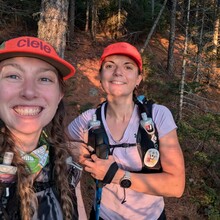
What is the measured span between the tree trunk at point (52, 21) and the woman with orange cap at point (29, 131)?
4.72m

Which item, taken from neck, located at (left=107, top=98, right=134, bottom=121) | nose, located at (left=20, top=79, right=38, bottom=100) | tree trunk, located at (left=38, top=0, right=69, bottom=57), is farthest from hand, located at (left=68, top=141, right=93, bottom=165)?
tree trunk, located at (left=38, top=0, right=69, bottom=57)

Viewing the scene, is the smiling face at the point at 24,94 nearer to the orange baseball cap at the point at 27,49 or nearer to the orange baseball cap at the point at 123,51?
the orange baseball cap at the point at 27,49

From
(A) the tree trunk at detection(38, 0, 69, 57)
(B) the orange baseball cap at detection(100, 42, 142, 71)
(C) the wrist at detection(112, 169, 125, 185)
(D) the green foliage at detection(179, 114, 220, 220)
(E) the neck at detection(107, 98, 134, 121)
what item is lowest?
(D) the green foliage at detection(179, 114, 220, 220)

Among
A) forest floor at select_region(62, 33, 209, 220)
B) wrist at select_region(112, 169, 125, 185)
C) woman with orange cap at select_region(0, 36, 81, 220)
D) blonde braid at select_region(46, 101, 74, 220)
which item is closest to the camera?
woman with orange cap at select_region(0, 36, 81, 220)

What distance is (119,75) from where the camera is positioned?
2.96 metres

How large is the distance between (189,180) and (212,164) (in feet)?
2.43

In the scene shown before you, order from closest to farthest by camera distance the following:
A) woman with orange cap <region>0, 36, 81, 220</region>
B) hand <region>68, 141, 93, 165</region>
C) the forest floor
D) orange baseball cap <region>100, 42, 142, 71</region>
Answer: woman with orange cap <region>0, 36, 81, 220</region>, hand <region>68, 141, 93, 165</region>, orange baseball cap <region>100, 42, 142, 71</region>, the forest floor

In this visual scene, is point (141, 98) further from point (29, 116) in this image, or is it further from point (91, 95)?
point (91, 95)

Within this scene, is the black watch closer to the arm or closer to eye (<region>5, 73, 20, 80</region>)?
the arm

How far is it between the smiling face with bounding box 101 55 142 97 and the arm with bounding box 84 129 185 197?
657mm

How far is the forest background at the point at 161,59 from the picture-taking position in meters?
6.93

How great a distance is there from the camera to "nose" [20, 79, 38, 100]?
6.06 ft

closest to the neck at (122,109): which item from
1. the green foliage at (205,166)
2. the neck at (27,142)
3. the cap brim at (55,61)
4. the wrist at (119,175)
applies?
the wrist at (119,175)

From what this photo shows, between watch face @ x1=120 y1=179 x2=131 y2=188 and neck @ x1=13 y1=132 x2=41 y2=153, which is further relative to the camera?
watch face @ x1=120 y1=179 x2=131 y2=188
